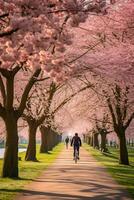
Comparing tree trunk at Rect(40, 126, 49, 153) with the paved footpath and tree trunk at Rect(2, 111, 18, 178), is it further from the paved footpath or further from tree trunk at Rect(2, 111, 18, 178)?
the paved footpath

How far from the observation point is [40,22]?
11.4 metres

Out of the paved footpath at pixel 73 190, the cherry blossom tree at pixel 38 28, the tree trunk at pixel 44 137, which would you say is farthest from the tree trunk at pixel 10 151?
the tree trunk at pixel 44 137

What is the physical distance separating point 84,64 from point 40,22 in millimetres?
13285

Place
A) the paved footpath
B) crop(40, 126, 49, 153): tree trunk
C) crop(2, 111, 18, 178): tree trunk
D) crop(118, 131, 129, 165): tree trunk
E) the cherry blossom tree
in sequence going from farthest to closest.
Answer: crop(40, 126, 49, 153): tree trunk < crop(118, 131, 129, 165): tree trunk < crop(2, 111, 18, 178): tree trunk < the paved footpath < the cherry blossom tree

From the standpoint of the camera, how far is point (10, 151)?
792 inches

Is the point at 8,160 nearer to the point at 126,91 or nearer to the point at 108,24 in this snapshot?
the point at 108,24

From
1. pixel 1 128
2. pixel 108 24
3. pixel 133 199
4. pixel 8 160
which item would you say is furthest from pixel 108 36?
pixel 1 128

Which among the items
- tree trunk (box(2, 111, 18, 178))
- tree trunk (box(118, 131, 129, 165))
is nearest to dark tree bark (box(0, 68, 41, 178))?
tree trunk (box(2, 111, 18, 178))

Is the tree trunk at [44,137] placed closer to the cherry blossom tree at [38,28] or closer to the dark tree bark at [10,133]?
the dark tree bark at [10,133]

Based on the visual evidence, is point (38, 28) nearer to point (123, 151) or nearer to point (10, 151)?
point (10, 151)

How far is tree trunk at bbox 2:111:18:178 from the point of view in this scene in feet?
65.9

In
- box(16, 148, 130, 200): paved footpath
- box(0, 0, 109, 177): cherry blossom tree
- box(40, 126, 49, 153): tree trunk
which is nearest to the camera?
box(0, 0, 109, 177): cherry blossom tree

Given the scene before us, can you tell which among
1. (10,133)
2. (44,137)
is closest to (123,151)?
(10,133)

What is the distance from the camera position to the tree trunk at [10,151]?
20.1 meters
